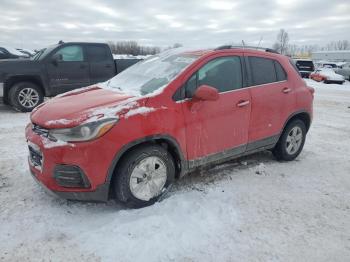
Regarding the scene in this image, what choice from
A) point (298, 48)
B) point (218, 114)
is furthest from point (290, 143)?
point (298, 48)

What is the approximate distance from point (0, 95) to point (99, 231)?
6.68 m

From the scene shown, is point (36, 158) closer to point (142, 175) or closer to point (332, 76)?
point (142, 175)

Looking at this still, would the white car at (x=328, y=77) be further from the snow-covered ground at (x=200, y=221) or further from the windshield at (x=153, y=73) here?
the windshield at (x=153, y=73)

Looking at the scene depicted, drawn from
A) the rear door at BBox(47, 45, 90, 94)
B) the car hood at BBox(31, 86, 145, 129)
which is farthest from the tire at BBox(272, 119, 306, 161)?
the rear door at BBox(47, 45, 90, 94)

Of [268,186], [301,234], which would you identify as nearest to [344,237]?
[301,234]

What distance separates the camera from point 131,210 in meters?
3.59

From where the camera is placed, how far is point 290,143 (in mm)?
5285

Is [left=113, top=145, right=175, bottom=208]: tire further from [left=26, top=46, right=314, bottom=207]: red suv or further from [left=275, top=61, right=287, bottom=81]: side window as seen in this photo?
[left=275, top=61, right=287, bottom=81]: side window

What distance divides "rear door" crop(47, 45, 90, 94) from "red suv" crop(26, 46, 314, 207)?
5.03 m

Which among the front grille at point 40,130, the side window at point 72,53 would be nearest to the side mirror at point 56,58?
the side window at point 72,53

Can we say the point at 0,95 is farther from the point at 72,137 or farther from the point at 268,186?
the point at 268,186

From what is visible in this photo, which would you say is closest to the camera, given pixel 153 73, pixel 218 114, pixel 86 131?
pixel 86 131

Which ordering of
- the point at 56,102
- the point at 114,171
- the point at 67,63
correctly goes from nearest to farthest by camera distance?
the point at 114,171
the point at 56,102
the point at 67,63

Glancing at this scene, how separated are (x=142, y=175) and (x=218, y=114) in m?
1.22
